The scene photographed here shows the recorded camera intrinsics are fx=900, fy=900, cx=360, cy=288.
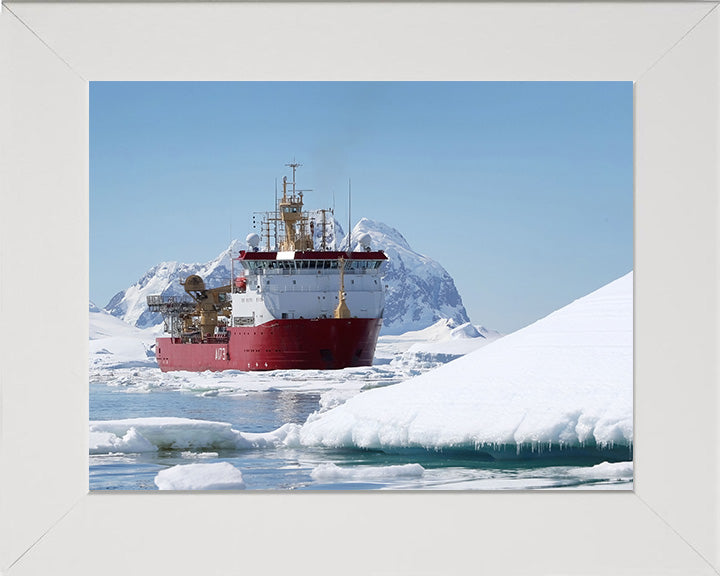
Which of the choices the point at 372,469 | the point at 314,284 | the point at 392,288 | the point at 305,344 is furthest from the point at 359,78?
the point at 392,288

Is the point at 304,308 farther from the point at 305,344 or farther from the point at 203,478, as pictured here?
the point at 203,478

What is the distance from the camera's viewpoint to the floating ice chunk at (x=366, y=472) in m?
5.20

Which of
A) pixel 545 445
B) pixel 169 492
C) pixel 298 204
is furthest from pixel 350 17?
pixel 298 204

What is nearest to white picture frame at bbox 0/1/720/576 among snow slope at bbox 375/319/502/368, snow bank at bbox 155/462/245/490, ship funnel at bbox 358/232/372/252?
snow bank at bbox 155/462/245/490

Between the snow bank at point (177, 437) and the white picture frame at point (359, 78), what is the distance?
380 centimetres

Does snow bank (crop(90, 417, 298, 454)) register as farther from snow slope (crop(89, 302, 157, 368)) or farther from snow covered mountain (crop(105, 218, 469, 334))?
snow covered mountain (crop(105, 218, 469, 334))

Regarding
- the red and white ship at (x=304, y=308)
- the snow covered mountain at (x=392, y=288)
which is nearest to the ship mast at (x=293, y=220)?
the red and white ship at (x=304, y=308)

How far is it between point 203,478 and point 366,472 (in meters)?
1.50

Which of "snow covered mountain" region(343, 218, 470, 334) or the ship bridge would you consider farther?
"snow covered mountain" region(343, 218, 470, 334)

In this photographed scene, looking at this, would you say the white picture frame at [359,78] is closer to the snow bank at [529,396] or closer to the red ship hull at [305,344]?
the snow bank at [529,396]

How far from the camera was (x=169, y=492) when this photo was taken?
3773 millimetres

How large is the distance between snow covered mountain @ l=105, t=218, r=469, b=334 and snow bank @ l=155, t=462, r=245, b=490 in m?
66.5

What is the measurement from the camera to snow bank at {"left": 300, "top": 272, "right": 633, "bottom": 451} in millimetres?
5051
